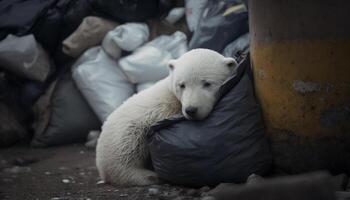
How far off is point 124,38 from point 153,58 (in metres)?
0.37

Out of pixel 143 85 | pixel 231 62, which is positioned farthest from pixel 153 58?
pixel 231 62

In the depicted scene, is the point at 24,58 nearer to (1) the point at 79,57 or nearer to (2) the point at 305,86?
(1) the point at 79,57

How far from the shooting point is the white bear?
345 cm

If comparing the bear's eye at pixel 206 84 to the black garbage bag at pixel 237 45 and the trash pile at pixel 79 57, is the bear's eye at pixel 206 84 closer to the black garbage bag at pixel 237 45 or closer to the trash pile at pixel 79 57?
the black garbage bag at pixel 237 45

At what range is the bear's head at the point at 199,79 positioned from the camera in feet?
10.7

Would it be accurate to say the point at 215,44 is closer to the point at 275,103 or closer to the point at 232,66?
the point at 232,66

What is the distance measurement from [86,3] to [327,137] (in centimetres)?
361

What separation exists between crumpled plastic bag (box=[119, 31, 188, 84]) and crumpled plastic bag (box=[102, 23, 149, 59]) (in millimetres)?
83

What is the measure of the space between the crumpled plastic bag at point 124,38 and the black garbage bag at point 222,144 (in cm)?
234

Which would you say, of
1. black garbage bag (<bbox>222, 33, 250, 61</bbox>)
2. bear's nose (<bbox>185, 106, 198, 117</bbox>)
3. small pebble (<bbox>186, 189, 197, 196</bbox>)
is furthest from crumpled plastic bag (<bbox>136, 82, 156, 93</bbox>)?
small pebble (<bbox>186, 189, 197, 196</bbox>)

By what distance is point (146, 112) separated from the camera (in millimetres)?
3648

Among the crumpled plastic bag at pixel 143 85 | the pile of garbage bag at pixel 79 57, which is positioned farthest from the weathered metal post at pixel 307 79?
the crumpled plastic bag at pixel 143 85

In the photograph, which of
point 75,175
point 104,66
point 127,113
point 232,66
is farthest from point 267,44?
point 104,66

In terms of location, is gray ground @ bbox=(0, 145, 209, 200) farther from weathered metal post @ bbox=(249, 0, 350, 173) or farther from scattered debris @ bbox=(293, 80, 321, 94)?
scattered debris @ bbox=(293, 80, 321, 94)
